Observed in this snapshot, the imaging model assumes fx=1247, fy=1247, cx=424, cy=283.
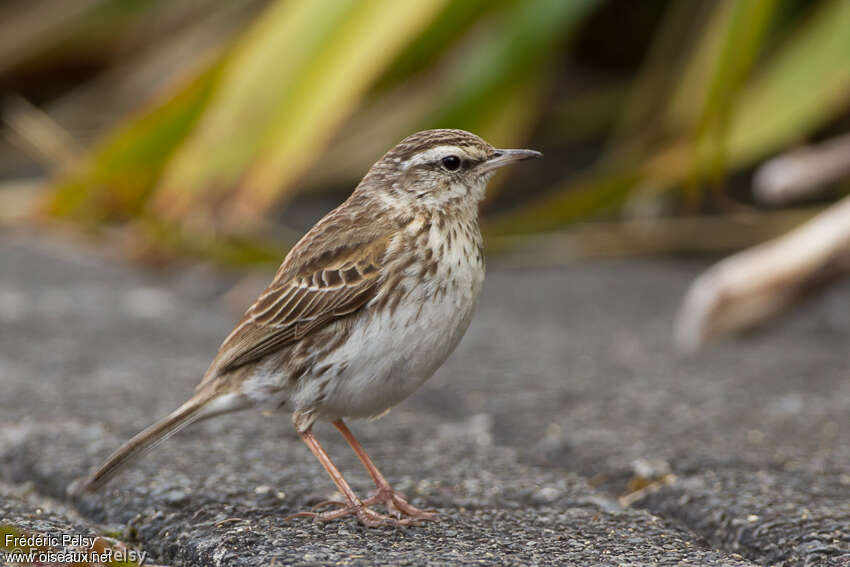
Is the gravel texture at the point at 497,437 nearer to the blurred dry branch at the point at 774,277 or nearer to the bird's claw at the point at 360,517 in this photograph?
the bird's claw at the point at 360,517

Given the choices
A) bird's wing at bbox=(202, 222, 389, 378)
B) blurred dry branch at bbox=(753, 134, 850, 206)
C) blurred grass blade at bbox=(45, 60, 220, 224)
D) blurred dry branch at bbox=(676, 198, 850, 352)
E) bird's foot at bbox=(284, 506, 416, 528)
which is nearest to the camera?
bird's foot at bbox=(284, 506, 416, 528)

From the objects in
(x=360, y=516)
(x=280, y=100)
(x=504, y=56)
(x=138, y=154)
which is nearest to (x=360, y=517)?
(x=360, y=516)

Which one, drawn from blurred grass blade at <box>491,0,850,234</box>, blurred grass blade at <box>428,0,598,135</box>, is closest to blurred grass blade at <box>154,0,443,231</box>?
blurred grass blade at <box>428,0,598,135</box>

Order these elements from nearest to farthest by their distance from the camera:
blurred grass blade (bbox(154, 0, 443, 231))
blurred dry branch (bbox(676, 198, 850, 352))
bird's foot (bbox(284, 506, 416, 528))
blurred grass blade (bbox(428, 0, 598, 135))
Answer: bird's foot (bbox(284, 506, 416, 528)) → blurred dry branch (bbox(676, 198, 850, 352)) → blurred grass blade (bbox(154, 0, 443, 231)) → blurred grass blade (bbox(428, 0, 598, 135))

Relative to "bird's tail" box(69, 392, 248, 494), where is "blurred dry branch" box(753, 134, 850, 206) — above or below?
above

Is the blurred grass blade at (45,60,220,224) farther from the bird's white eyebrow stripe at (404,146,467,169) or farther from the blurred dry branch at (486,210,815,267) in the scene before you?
the bird's white eyebrow stripe at (404,146,467,169)

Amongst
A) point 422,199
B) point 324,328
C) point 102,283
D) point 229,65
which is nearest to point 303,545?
point 324,328
